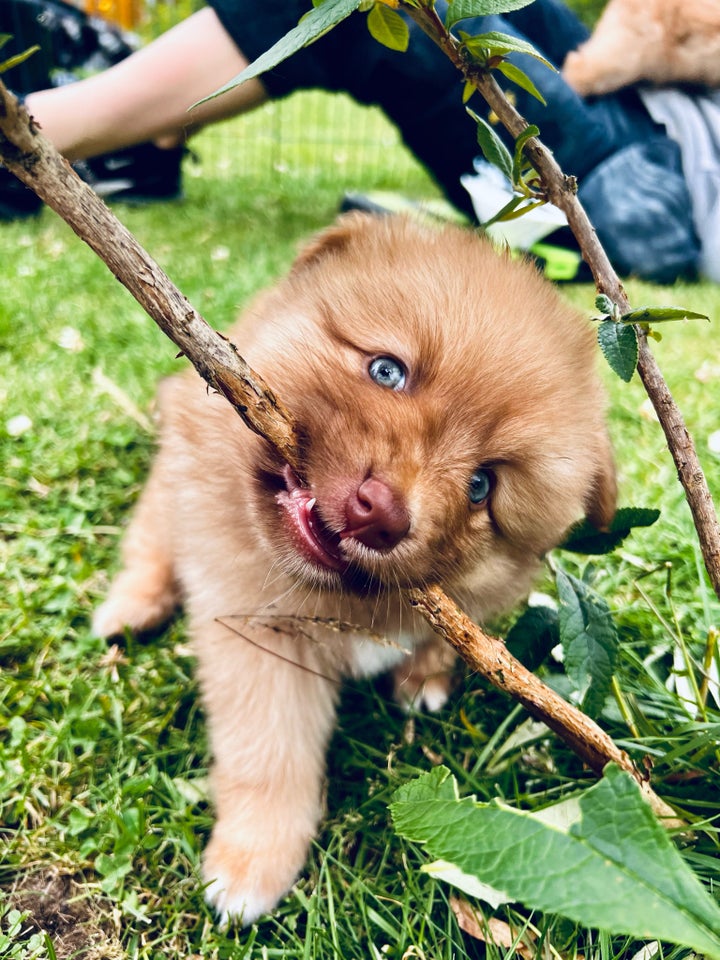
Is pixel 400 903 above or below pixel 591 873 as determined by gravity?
below

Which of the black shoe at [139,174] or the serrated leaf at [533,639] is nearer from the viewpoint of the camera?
the serrated leaf at [533,639]

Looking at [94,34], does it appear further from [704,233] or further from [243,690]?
[243,690]

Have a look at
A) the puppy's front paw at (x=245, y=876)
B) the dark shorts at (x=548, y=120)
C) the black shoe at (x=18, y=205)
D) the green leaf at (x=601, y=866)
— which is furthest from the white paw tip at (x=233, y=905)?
the black shoe at (x=18, y=205)

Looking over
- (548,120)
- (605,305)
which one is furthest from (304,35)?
(548,120)

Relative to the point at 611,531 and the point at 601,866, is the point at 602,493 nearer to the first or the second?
the point at 611,531

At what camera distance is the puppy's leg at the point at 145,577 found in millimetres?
1784

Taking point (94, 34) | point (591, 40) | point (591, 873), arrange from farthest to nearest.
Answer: point (94, 34)
point (591, 40)
point (591, 873)

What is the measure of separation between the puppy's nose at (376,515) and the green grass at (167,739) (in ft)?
1.92

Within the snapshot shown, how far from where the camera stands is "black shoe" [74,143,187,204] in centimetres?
344

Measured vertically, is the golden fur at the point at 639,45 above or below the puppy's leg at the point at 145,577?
below

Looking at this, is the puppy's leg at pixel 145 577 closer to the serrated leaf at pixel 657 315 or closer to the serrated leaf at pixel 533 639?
the serrated leaf at pixel 533 639

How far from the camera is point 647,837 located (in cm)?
78

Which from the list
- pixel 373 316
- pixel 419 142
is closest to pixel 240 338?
pixel 373 316

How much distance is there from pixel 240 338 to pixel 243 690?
0.71 metres
